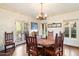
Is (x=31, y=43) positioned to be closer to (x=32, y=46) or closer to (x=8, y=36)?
(x=32, y=46)

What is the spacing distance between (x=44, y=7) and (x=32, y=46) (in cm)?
78

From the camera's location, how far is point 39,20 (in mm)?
1706

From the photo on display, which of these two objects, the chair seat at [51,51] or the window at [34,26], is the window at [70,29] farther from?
the window at [34,26]

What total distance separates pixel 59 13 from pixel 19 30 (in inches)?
31.1

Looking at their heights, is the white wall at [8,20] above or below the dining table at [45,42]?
above

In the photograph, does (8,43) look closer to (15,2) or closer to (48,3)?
(15,2)

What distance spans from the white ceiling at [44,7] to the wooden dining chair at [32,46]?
45cm

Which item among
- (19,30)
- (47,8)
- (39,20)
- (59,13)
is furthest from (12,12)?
(59,13)

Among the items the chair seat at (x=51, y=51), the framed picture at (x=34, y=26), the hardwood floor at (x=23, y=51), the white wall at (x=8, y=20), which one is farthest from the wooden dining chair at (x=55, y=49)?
the white wall at (x=8, y=20)

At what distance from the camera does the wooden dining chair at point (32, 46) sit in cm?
178

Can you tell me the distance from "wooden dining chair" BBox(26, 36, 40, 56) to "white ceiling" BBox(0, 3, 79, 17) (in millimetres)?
450

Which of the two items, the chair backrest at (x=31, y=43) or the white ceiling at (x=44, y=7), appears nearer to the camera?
the white ceiling at (x=44, y=7)

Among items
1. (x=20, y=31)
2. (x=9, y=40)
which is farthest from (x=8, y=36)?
(x=20, y=31)

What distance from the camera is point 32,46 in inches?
73.1
